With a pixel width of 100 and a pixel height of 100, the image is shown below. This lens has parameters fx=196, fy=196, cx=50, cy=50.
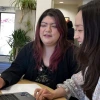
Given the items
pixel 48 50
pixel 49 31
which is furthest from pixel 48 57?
pixel 49 31

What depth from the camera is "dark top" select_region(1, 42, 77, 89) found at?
151 cm

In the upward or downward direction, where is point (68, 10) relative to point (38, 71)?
upward

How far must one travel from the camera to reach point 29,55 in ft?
5.36

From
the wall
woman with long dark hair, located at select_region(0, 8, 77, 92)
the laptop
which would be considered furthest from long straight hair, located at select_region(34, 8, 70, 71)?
the wall

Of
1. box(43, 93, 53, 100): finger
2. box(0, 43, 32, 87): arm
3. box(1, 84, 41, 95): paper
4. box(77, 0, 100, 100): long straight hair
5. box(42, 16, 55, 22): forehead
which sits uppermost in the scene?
box(42, 16, 55, 22): forehead

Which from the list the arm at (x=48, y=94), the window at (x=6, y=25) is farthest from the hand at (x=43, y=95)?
the window at (x=6, y=25)

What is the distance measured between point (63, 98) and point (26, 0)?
368 centimetres

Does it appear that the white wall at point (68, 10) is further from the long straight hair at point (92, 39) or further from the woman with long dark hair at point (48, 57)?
the long straight hair at point (92, 39)

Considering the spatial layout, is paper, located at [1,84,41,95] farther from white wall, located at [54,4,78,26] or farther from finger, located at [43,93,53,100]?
white wall, located at [54,4,78,26]

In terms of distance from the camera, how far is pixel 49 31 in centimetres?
156

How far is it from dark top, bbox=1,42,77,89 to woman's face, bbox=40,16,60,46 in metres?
0.15

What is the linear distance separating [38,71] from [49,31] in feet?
1.08

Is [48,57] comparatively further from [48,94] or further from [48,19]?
[48,94]

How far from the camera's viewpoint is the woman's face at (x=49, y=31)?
157 centimetres
